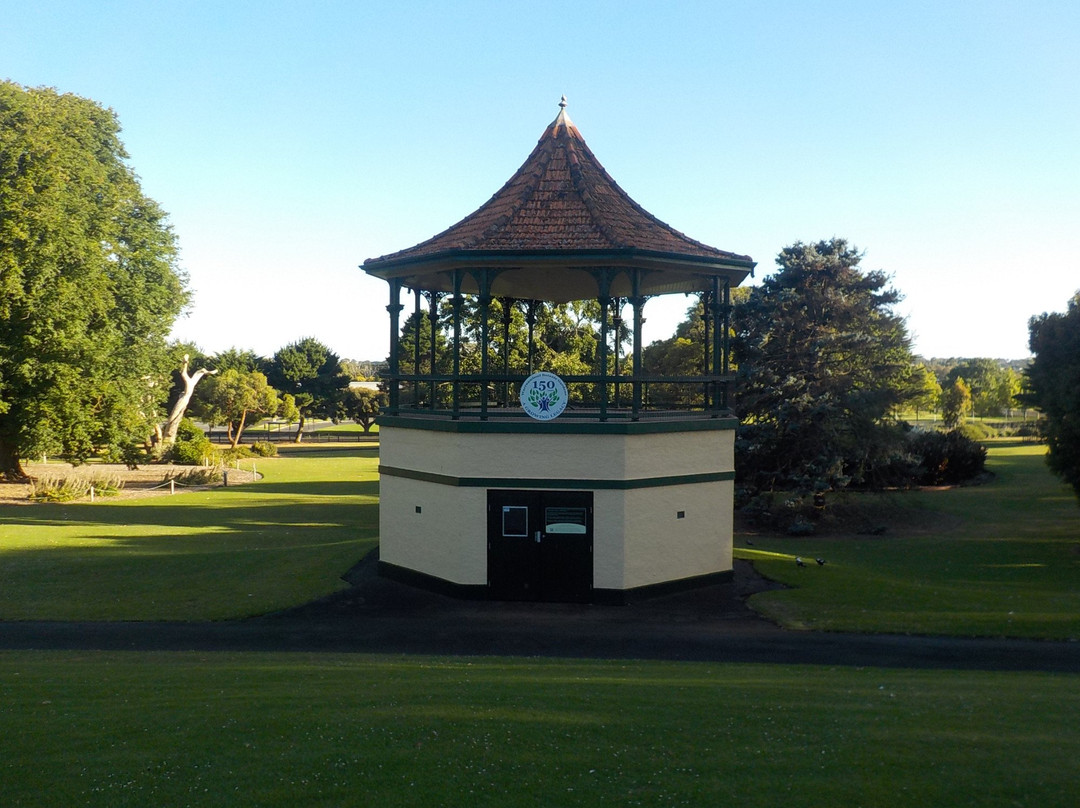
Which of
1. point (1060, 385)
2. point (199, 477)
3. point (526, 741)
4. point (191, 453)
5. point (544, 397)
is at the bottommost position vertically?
point (199, 477)

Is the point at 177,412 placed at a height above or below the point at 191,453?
above

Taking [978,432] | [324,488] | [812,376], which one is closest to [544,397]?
[812,376]

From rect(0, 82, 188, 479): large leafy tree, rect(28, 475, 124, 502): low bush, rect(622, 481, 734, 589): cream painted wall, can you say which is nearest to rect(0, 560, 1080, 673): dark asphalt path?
A: rect(622, 481, 734, 589): cream painted wall

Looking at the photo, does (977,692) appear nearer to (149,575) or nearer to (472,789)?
(472,789)

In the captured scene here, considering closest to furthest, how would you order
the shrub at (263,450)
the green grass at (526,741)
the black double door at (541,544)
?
the green grass at (526,741)
the black double door at (541,544)
the shrub at (263,450)

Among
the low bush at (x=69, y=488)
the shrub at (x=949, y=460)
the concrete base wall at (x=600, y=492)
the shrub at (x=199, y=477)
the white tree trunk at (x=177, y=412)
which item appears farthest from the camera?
the white tree trunk at (x=177, y=412)

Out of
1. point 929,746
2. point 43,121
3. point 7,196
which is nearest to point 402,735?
point 929,746

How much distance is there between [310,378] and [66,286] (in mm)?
55637

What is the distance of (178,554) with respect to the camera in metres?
21.5

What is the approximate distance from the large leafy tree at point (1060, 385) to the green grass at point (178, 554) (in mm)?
20664

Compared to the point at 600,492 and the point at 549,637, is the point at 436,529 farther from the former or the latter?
the point at 549,637

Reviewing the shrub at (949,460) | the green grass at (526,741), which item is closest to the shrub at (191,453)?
the shrub at (949,460)

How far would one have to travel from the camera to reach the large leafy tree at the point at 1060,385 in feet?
85.2

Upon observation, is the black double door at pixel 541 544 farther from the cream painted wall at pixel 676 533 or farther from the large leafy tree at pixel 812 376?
the large leafy tree at pixel 812 376
